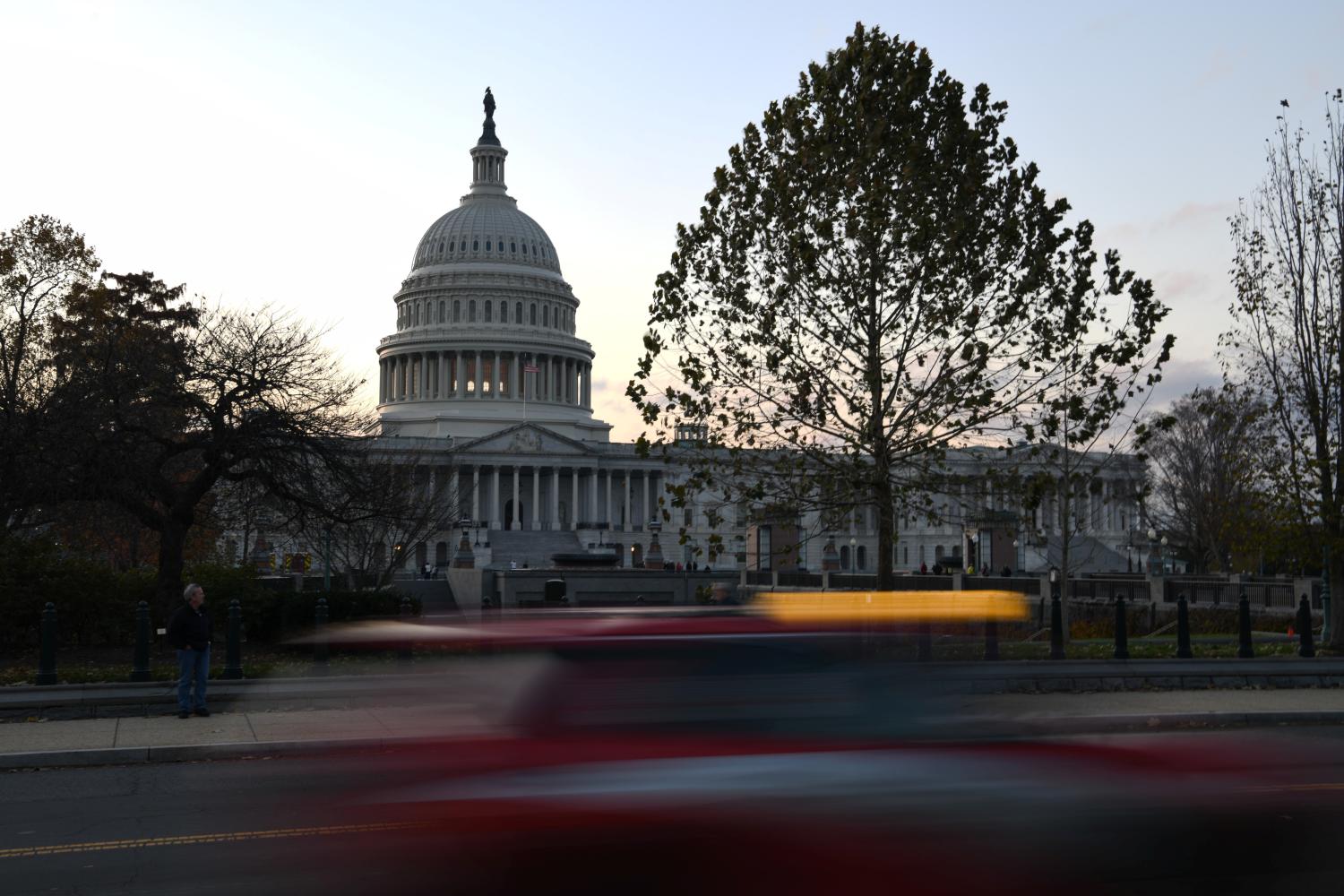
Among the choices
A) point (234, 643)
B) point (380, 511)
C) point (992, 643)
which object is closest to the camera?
point (234, 643)

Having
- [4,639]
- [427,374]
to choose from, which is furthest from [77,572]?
[427,374]

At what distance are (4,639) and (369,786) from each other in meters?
16.9

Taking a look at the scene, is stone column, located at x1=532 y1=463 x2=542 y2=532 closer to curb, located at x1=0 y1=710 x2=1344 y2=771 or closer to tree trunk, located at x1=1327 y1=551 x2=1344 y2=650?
tree trunk, located at x1=1327 y1=551 x2=1344 y2=650

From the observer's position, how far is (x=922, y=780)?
6457mm

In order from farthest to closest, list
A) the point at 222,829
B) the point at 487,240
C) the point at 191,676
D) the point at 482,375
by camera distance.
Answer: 1. the point at 487,240
2. the point at 482,375
3. the point at 191,676
4. the point at 222,829

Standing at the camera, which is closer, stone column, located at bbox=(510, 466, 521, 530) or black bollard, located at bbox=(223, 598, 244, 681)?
black bollard, located at bbox=(223, 598, 244, 681)

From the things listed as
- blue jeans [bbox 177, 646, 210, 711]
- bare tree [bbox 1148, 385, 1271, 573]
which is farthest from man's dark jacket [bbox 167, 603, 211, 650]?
bare tree [bbox 1148, 385, 1271, 573]

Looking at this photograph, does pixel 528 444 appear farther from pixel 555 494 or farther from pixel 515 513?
pixel 515 513

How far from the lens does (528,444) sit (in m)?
131

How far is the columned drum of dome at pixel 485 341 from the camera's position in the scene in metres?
142

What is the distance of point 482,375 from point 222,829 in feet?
444

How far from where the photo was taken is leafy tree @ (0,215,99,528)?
24703mm

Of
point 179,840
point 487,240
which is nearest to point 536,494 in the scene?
point 487,240

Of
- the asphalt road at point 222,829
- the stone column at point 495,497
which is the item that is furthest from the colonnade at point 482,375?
the asphalt road at point 222,829
